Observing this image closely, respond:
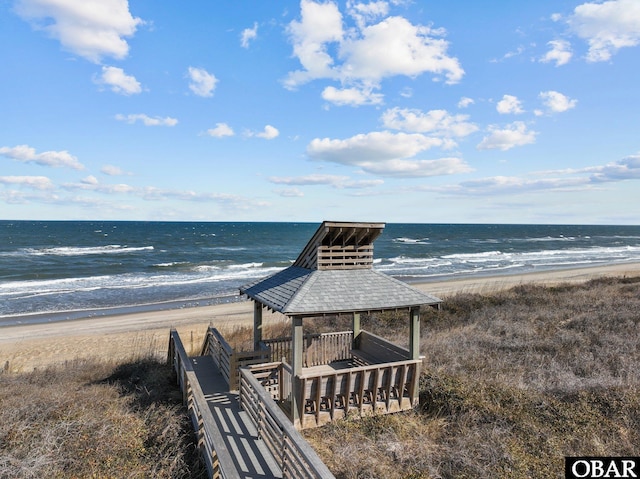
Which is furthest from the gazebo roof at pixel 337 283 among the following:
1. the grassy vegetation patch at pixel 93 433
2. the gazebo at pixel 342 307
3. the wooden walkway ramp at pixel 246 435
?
the grassy vegetation patch at pixel 93 433

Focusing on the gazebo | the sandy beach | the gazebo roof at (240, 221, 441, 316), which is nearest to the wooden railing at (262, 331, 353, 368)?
the gazebo

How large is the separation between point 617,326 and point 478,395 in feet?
29.3

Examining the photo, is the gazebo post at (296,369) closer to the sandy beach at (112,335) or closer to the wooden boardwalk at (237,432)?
the wooden boardwalk at (237,432)

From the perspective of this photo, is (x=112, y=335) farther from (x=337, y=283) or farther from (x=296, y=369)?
(x=337, y=283)

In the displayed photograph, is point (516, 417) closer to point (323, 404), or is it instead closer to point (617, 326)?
point (323, 404)

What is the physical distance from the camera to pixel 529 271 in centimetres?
4419

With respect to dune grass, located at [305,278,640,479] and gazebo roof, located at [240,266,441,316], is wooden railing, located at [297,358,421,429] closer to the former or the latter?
dune grass, located at [305,278,640,479]

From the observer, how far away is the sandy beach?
615 inches

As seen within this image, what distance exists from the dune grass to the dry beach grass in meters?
0.03

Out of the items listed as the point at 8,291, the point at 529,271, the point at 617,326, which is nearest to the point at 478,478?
the point at 617,326

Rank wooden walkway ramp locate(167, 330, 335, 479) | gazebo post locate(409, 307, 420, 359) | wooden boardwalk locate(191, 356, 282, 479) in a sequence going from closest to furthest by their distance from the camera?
wooden walkway ramp locate(167, 330, 335, 479)
wooden boardwalk locate(191, 356, 282, 479)
gazebo post locate(409, 307, 420, 359)

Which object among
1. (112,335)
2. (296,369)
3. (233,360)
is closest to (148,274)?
(112,335)

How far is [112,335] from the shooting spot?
1923cm

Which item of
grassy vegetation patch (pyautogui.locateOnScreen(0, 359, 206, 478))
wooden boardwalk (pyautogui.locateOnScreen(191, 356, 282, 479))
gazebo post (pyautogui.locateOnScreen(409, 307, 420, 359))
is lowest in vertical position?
wooden boardwalk (pyautogui.locateOnScreen(191, 356, 282, 479))
